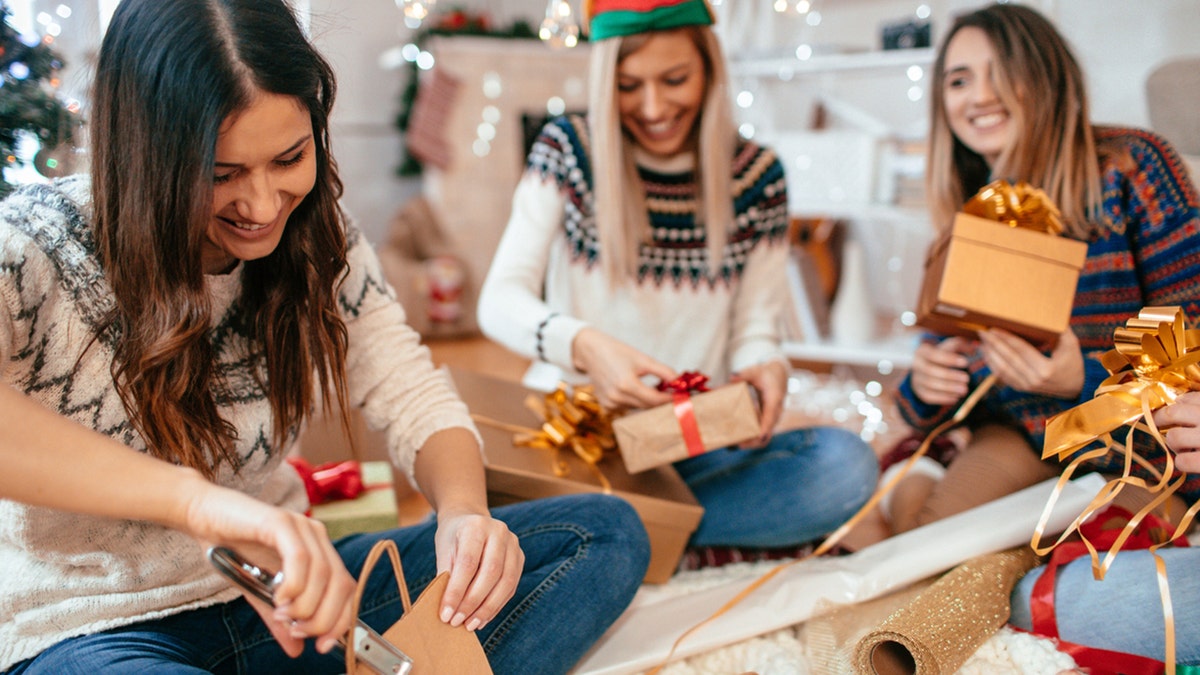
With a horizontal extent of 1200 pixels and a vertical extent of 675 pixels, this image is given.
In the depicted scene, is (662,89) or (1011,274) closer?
(1011,274)

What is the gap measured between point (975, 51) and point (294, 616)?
1.19 meters

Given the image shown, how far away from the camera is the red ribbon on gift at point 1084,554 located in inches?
37.7

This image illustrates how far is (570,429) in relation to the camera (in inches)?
49.1

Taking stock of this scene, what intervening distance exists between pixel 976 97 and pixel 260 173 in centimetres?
100

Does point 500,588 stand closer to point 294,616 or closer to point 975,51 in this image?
point 294,616

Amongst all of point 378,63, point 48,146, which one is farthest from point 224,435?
point 378,63

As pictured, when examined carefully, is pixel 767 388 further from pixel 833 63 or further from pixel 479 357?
pixel 479 357

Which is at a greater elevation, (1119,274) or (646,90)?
(646,90)

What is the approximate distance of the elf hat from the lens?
1296 millimetres

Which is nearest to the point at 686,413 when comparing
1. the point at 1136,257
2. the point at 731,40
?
the point at 1136,257

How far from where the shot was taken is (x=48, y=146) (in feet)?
3.52

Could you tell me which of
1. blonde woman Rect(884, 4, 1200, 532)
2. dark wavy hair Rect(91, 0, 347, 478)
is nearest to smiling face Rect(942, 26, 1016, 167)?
blonde woman Rect(884, 4, 1200, 532)

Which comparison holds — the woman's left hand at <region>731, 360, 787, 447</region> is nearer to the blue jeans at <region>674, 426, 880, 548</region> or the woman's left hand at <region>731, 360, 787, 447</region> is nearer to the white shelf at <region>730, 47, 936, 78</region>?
the blue jeans at <region>674, 426, 880, 548</region>

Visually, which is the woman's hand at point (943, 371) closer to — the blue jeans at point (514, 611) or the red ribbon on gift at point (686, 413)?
the red ribbon on gift at point (686, 413)
